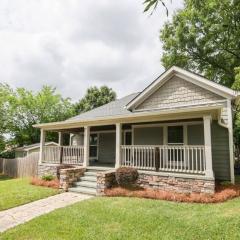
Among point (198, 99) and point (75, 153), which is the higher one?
point (198, 99)

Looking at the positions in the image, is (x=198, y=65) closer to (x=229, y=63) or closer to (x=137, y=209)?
(x=229, y=63)

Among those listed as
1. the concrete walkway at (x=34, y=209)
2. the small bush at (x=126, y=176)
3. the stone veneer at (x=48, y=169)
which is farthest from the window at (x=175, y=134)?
the stone veneer at (x=48, y=169)

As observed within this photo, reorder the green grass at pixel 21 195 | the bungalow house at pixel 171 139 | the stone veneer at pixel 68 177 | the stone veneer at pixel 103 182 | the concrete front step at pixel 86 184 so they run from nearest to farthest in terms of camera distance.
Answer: the green grass at pixel 21 195
the bungalow house at pixel 171 139
the stone veneer at pixel 103 182
the concrete front step at pixel 86 184
the stone veneer at pixel 68 177

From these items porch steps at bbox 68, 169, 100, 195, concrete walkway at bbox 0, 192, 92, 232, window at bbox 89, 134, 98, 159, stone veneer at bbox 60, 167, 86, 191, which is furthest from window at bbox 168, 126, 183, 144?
window at bbox 89, 134, 98, 159

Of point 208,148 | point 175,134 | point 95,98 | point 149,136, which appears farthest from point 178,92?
point 95,98

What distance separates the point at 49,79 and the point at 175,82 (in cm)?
2428

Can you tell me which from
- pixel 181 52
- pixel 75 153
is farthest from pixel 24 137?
pixel 181 52

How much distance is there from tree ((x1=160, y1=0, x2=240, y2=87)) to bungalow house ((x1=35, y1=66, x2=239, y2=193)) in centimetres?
997

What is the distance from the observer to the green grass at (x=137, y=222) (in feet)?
19.1

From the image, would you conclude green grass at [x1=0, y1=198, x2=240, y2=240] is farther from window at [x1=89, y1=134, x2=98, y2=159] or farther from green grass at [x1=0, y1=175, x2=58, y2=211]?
window at [x1=89, y1=134, x2=98, y2=159]

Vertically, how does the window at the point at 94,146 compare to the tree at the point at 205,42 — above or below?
below

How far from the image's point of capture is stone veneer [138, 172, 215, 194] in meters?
9.03

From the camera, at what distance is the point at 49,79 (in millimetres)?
33750

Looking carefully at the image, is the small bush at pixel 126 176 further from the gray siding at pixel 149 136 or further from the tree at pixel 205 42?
the tree at pixel 205 42
